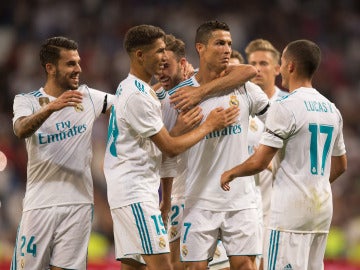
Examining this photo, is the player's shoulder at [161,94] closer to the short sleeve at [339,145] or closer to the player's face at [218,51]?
the player's face at [218,51]

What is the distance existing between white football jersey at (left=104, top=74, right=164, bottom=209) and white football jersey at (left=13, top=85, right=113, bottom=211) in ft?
1.45

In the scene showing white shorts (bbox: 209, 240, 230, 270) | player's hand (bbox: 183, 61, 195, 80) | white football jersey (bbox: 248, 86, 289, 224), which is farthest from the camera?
white football jersey (bbox: 248, 86, 289, 224)

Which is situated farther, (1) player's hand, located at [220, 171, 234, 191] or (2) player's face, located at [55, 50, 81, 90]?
(2) player's face, located at [55, 50, 81, 90]

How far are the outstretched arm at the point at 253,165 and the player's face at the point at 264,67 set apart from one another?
2542mm

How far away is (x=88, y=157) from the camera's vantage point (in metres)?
7.39

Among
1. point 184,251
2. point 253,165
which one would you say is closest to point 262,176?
point 184,251

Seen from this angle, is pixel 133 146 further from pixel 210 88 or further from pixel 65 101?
pixel 210 88

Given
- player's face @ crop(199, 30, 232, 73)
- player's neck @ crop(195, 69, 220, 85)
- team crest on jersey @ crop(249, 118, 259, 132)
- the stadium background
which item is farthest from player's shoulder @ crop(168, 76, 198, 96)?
the stadium background

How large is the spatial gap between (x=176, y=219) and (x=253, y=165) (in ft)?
4.64

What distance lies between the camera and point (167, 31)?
1591cm

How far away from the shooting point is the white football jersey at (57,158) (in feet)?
23.9

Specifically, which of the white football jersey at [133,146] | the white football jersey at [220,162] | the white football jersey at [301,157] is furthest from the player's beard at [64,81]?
the white football jersey at [301,157]

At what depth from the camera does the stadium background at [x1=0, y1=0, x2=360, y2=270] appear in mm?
13195

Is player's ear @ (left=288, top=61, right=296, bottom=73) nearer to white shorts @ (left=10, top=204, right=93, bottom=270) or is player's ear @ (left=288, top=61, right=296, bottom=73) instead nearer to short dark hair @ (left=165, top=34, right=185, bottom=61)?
short dark hair @ (left=165, top=34, right=185, bottom=61)
